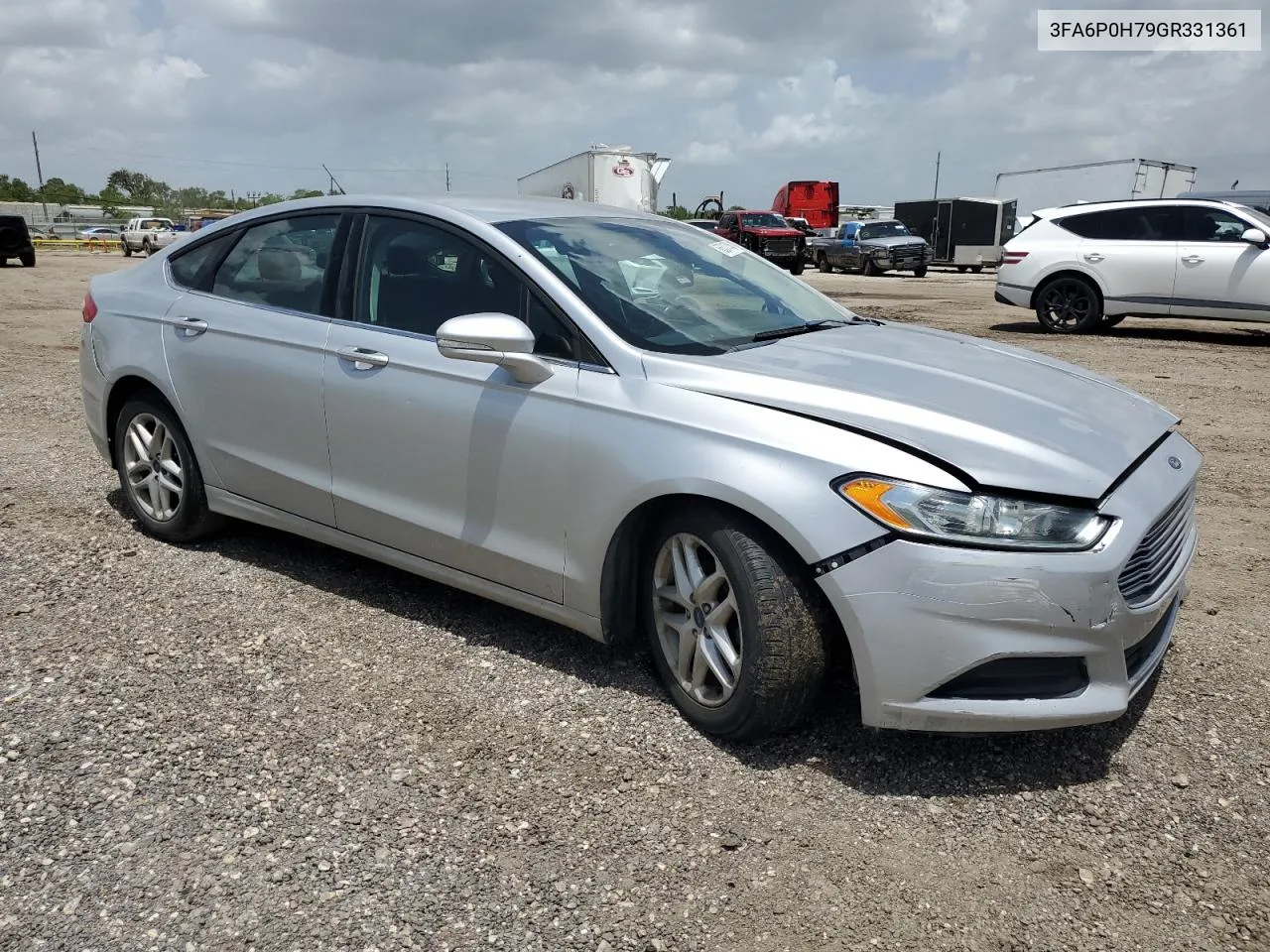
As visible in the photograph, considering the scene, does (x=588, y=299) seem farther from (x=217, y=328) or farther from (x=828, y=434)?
(x=217, y=328)

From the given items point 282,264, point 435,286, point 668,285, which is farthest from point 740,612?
point 282,264

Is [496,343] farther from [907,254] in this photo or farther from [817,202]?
[817,202]

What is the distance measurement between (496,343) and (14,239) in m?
30.9

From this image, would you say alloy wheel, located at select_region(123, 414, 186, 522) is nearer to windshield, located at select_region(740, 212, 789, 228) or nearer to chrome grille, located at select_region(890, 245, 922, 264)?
chrome grille, located at select_region(890, 245, 922, 264)

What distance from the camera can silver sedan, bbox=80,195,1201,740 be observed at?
2701 millimetres

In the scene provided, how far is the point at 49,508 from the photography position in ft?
17.8

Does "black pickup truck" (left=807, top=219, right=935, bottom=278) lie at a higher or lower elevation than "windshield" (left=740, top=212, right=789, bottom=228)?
lower

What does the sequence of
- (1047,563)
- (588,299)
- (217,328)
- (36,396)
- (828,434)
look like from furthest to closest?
(36,396)
(217,328)
(588,299)
(828,434)
(1047,563)

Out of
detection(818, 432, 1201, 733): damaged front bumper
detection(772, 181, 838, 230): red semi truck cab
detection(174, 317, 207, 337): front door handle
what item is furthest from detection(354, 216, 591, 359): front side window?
detection(772, 181, 838, 230): red semi truck cab

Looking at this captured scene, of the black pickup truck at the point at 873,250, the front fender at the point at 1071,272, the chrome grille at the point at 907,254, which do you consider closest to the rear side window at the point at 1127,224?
the front fender at the point at 1071,272

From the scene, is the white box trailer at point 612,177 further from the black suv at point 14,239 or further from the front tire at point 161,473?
the front tire at point 161,473

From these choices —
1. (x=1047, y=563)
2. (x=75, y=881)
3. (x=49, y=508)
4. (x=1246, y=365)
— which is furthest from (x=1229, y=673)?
(x=1246, y=365)

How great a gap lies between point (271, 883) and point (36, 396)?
7.54m

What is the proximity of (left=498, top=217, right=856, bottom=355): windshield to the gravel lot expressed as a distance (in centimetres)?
119
